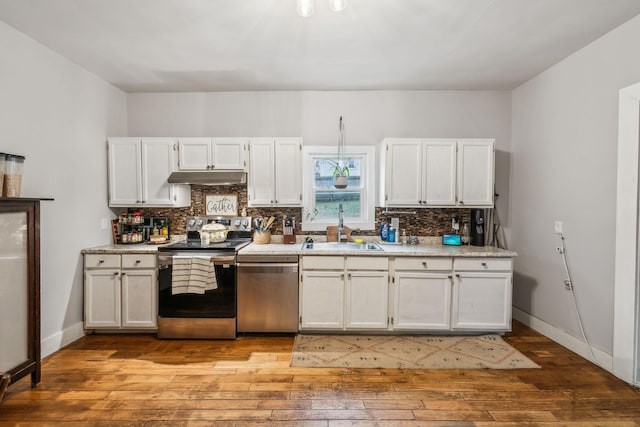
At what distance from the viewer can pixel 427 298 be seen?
338cm

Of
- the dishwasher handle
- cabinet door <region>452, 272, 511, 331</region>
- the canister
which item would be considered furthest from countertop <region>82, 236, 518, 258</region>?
the canister

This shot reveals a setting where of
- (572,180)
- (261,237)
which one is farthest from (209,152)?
(572,180)

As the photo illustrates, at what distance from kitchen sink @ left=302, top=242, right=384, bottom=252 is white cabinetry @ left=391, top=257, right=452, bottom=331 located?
37 centimetres

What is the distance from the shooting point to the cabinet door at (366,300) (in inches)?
133

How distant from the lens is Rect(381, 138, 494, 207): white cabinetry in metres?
3.63

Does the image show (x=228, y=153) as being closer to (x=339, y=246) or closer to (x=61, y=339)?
(x=339, y=246)

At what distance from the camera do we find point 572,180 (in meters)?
3.10

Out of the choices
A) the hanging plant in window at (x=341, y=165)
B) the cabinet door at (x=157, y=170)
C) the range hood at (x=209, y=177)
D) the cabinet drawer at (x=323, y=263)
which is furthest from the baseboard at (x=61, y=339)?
the hanging plant in window at (x=341, y=165)

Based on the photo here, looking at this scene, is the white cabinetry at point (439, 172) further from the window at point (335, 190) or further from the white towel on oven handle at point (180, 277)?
the white towel on oven handle at point (180, 277)

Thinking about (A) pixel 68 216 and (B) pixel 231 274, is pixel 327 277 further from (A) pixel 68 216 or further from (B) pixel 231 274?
(A) pixel 68 216

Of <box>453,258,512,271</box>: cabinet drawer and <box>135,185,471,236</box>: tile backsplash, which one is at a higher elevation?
<box>135,185,471,236</box>: tile backsplash

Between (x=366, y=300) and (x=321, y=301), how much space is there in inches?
18.2

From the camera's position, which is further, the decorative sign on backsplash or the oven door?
the decorative sign on backsplash

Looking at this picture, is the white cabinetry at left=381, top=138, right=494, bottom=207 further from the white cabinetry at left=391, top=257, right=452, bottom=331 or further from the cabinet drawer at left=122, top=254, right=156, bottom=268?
the cabinet drawer at left=122, top=254, right=156, bottom=268
